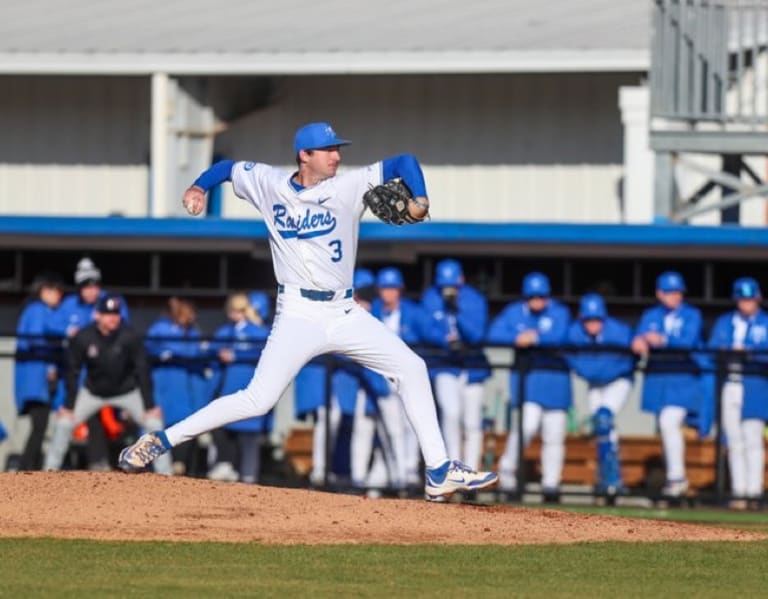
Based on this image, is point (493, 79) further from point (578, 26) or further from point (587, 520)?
point (587, 520)

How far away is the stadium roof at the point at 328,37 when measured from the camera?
1945cm

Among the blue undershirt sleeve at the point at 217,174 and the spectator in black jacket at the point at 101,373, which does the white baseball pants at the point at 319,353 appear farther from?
the spectator in black jacket at the point at 101,373

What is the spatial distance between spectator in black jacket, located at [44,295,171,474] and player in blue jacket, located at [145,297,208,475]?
0.91 feet

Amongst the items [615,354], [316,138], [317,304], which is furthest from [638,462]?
[316,138]

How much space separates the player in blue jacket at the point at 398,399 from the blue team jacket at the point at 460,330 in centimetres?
11

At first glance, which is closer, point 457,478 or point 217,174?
point 457,478

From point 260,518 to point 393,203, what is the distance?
1.76 metres

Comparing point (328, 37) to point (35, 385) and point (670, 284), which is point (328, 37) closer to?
point (670, 284)

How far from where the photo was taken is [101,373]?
15.7 m

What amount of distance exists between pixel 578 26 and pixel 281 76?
354cm

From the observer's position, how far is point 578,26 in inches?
794

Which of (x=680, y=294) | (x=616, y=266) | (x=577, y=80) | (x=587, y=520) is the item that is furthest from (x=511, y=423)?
(x=577, y=80)

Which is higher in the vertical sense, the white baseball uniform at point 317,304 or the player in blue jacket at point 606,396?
the white baseball uniform at point 317,304

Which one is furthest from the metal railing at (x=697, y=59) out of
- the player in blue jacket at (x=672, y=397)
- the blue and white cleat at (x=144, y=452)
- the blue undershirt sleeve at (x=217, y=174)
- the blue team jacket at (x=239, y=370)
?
the blue and white cleat at (x=144, y=452)
